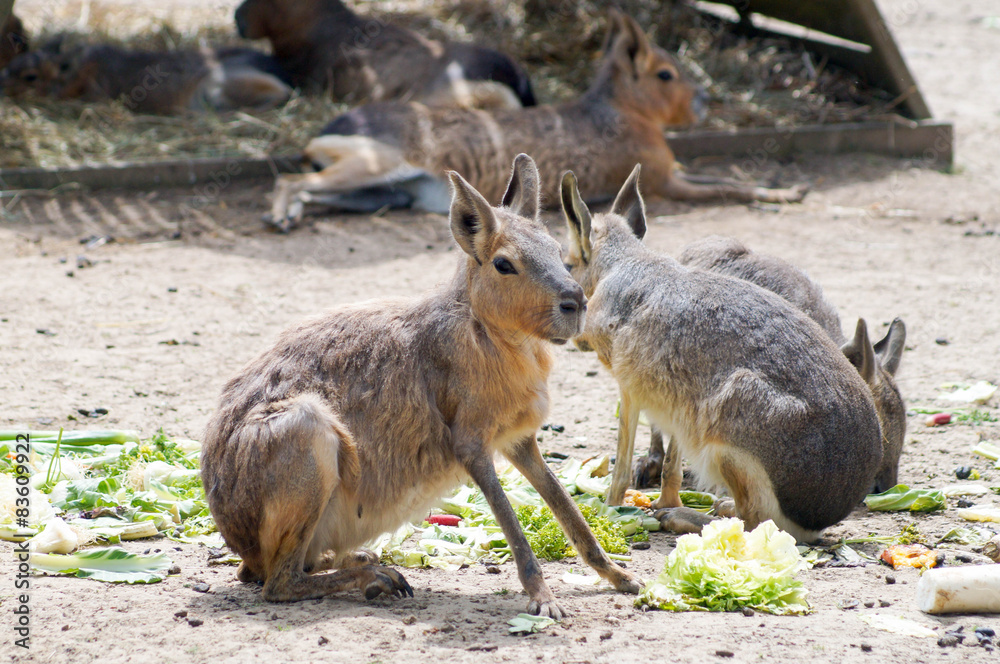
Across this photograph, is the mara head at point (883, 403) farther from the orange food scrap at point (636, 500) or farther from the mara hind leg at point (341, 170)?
the mara hind leg at point (341, 170)

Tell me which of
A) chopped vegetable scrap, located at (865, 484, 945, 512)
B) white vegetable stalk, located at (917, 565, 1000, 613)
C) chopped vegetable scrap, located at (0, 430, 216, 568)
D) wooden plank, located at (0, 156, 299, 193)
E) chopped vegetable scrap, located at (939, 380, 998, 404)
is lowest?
chopped vegetable scrap, located at (0, 430, 216, 568)

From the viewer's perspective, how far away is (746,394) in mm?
3666

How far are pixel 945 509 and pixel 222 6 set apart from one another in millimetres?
11677

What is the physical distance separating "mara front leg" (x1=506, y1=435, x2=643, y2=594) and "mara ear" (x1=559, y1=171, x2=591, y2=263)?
1.25 m

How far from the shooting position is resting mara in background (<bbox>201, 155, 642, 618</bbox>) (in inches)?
124

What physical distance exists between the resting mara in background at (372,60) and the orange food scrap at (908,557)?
6.77m

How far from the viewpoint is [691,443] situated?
12.6ft

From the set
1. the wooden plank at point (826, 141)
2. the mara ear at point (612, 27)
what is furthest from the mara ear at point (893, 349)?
the wooden plank at point (826, 141)

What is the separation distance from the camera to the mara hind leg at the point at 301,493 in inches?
122

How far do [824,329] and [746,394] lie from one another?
93 cm

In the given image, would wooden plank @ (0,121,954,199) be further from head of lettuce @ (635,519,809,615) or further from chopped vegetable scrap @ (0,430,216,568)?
head of lettuce @ (635,519,809,615)

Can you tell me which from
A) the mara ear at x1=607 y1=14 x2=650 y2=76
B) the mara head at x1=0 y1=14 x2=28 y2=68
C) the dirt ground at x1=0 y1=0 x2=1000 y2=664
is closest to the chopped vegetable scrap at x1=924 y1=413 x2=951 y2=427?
the dirt ground at x1=0 y1=0 x2=1000 y2=664

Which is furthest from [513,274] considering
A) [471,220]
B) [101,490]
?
[101,490]

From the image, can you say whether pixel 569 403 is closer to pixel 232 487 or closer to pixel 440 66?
pixel 232 487
